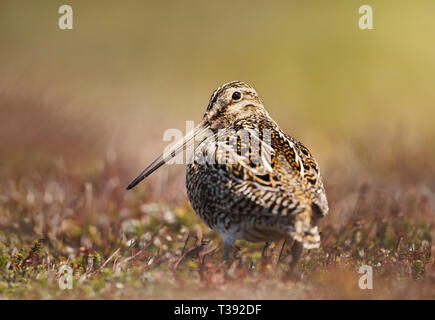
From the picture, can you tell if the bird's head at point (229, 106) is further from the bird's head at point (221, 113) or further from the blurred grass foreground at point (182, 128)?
the blurred grass foreground at point (182, 128)

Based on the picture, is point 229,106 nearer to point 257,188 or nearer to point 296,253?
point 257,188

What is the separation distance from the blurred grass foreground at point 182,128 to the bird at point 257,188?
39 centimetres

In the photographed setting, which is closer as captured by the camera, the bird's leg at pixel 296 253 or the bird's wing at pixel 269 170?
the bird's wing at pixel 269 170

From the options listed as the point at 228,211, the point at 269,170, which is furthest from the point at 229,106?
the point at 228,211

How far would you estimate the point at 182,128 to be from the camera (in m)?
11.0

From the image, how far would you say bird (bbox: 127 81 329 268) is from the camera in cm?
440

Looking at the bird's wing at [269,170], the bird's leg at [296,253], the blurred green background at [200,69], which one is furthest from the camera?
the blurred green background at [200,69]

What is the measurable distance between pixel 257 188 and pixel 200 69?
12.9 metres

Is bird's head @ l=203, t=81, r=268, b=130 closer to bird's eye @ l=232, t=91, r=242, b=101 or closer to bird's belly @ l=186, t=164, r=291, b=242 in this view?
bird's eye @ l=232, t=91, r=242, b=101

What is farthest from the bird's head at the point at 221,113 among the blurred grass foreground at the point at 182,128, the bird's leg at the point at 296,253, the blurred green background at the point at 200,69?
the blurred green background at the point at 200,69

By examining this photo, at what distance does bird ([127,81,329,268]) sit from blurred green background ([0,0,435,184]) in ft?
12.6

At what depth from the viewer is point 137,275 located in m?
4.89

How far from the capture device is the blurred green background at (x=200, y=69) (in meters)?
9.74

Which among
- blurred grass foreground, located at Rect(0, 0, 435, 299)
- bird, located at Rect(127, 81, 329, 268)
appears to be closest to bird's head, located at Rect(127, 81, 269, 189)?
bird, located at Rect(127, 81, 329, 268)
